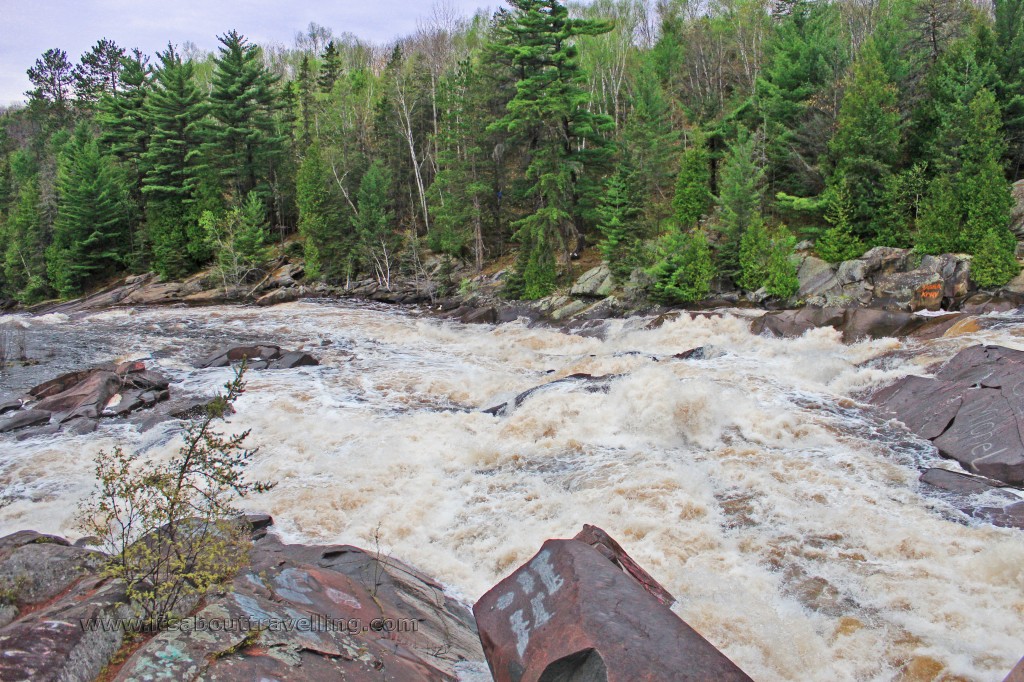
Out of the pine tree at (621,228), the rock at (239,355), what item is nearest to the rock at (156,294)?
the rock at (239,355)

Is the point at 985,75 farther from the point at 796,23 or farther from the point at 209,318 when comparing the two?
the point at 209,318

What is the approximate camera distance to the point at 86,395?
575 inches

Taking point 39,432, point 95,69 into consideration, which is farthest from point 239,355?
point 95,69

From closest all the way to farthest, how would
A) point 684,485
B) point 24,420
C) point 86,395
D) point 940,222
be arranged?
1. point 684,485
2. point 24,420
3. point 86,395
4. point 940,222

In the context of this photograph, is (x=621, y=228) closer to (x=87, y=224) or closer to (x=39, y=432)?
(x=39, y=432)

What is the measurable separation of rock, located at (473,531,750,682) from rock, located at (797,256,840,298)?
20.9m

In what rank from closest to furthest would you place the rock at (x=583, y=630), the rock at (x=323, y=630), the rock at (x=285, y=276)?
the rock at (x=323, y=630) → the rock at (x=583, y=630) → the rock at (x=285, y=276)

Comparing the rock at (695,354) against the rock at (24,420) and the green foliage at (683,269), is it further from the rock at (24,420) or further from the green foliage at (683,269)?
the rock at (24,420)

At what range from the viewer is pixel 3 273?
159ft

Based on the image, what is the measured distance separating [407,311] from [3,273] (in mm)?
41439

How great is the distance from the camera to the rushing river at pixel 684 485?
19.5 ft

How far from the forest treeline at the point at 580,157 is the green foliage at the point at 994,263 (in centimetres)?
7

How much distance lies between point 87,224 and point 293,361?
36.2 metres

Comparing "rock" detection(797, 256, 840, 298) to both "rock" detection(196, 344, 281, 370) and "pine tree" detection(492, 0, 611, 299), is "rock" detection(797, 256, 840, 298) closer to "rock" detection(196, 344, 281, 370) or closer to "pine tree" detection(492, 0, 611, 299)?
"pine tree" detection(492, 0, 611, 299)
